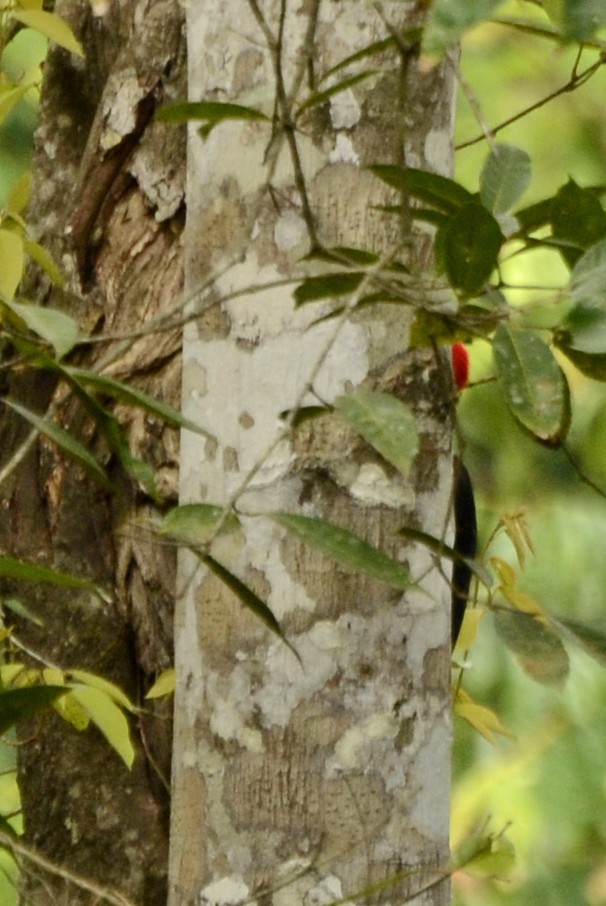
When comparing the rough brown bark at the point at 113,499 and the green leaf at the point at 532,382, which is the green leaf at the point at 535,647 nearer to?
the green leaf at the point at 532,382

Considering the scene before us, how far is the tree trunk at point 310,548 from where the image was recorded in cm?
89

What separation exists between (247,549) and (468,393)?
2.04 metres

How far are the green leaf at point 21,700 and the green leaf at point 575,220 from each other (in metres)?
0.38

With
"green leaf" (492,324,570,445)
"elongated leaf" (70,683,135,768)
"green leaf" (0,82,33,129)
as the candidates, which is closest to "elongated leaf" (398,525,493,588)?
"green leaf" (492,324,570,445)

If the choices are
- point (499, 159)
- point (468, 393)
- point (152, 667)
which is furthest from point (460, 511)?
point (468, 393)

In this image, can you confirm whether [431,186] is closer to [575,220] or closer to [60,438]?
[575,220]

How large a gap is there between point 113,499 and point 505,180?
0.55 meters

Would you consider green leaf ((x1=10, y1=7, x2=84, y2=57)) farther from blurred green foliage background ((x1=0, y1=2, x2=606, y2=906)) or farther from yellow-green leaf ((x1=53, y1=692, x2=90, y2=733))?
blurred green foliage background ((x1=0, y1=2, x2=606, y2=906))

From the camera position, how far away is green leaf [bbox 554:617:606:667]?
2.64 ft

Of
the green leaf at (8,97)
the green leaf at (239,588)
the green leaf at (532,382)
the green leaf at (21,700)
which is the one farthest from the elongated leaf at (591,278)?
the green leaf at (8,97)

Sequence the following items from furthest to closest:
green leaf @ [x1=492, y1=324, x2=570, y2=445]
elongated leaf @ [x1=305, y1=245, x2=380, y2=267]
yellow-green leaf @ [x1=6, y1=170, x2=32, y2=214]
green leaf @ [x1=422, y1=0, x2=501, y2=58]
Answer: yellow-green leaf @ [x1=6, y1=170, x2=32, y2=214], elongated leaf @ [x1=305, y1=245, x2=380, y2=267], green leaf @ [x1=492, y1=324, x2=570, y2=445], green leaf @ [x1=422, y1=0, x2=501, y2=58]

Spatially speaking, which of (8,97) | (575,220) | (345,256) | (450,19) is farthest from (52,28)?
(450,19)

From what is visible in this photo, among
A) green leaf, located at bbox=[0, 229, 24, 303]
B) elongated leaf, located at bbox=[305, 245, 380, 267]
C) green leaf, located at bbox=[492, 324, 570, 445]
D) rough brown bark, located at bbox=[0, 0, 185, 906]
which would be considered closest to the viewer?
green leaf, located at bbox=[492, 324, 570, 445]

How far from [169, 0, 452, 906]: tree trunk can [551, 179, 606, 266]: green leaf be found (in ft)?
0.46
